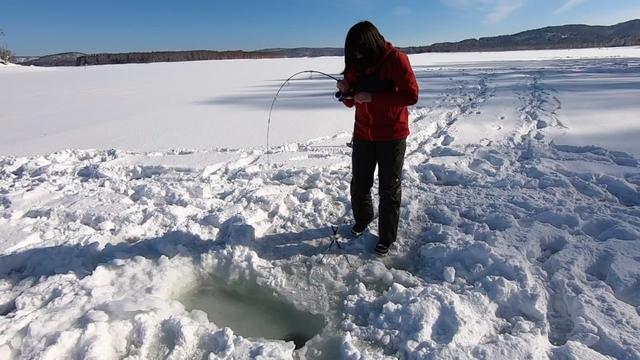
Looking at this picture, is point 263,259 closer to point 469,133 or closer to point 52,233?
point 52,233

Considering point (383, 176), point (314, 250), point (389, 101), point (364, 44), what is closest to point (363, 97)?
point (389, 101)

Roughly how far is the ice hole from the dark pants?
0.88m

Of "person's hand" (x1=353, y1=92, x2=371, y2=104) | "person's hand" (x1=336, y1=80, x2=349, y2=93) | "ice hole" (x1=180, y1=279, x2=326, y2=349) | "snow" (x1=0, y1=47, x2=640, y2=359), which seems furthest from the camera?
"person's hand" (x1=336, y1=80, x2=349, y2=93)

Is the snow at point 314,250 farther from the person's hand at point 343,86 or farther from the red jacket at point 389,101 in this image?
the person's hand at point 343,86

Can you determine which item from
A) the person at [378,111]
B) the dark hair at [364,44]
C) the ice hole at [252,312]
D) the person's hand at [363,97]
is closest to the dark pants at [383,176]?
the person at [378,111]

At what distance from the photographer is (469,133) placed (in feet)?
20.8

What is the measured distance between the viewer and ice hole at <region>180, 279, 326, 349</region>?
2.48 meters

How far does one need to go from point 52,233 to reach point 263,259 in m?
1.79

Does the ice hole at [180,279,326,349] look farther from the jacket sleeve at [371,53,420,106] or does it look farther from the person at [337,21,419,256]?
the jacket sleeve at [371,53,420,106]

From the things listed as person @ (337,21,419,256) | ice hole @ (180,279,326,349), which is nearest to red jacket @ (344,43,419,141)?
person @ (337,21,419,256)

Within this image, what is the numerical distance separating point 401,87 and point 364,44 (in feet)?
A: 1.14

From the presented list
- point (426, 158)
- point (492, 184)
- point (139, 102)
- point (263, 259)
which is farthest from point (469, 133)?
point (139, 102)

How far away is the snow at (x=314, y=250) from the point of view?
7.30ft

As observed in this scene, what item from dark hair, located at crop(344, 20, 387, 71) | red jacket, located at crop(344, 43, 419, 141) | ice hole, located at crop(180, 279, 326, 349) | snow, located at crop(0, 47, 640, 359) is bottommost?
ice hole, located at crop(180, 279, 326, 349)
